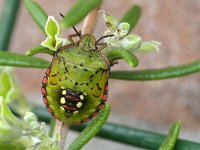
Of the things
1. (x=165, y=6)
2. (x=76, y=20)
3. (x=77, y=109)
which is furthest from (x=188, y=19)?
(x=77, y=109)

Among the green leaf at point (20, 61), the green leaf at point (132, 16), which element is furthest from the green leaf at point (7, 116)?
the green leaf at point (132, 16)

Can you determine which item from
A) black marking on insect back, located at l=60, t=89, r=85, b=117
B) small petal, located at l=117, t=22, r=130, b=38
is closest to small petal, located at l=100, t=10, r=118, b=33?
small petal, located at l=117, t=22, r=130, b=38

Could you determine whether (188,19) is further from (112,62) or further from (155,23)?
(112,62)

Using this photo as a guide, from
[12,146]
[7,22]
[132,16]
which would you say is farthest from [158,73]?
[7,22]

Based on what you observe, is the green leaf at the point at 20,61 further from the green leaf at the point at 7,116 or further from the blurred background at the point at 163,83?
the blurred background at the point at 163,83

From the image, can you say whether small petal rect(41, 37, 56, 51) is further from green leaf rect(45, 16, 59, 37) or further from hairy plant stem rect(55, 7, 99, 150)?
hairy plant stem rect(55, 7, 99, 150)

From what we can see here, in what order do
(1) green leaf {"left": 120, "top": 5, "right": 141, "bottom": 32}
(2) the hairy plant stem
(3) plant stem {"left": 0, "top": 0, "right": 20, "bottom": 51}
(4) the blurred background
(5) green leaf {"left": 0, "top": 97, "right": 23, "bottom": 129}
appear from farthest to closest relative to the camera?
(4) the blurred background < (3) plant stem {"left": 0, "top": 0, "right": 20, "bottom": 51} < (1) green leaf {"left": 120, "top": 5, "right": 141, "bottom": 32} < (2) the hairy plant stem < (5) green leaf {"left": 0, "top": 97, "right": 23, "bottom": 129}
